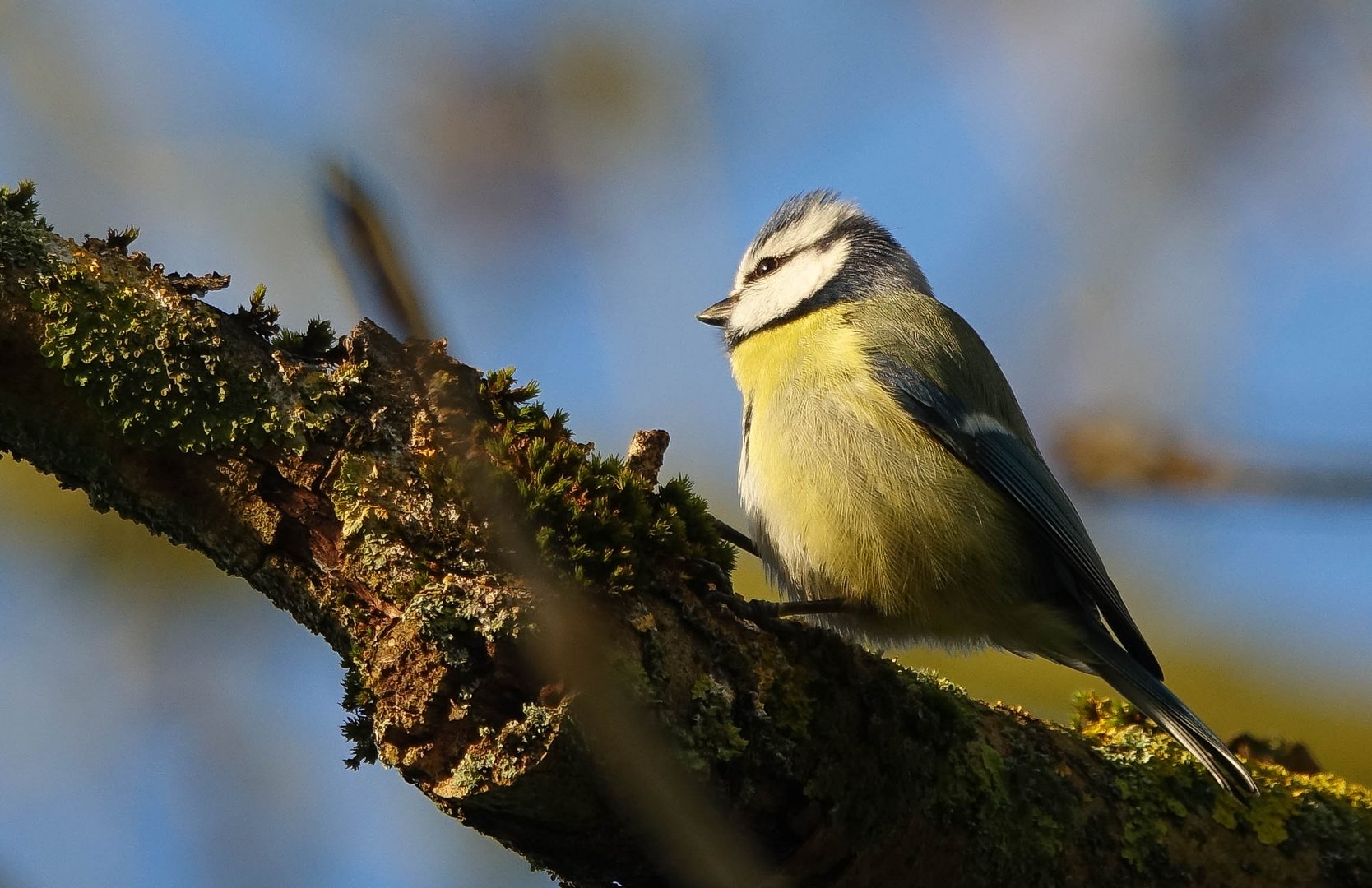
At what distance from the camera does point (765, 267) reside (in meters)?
4.20

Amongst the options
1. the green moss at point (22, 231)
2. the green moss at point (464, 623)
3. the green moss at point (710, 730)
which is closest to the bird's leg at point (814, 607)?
the green moss at point (710, 730)

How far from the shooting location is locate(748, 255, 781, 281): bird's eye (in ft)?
13.7

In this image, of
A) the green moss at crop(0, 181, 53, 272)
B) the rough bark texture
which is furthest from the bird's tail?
the green moss at crop(0, 181, 53, 272)

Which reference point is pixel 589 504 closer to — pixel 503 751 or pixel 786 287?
pixel 503 751

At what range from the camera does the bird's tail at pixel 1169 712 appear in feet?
8.54

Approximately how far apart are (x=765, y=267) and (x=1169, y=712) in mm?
2108

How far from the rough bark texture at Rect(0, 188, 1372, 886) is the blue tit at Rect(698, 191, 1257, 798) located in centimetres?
77

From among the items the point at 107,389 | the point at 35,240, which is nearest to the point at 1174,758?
the point at 107,389

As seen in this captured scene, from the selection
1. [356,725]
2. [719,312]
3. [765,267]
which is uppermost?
[765,267]

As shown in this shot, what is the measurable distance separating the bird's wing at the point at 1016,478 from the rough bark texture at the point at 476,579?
1013 millimetres

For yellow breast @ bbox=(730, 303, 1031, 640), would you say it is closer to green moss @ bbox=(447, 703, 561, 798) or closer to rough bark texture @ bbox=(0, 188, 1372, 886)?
rough bark texture @ bbox=(0, 188, 1372, 886)

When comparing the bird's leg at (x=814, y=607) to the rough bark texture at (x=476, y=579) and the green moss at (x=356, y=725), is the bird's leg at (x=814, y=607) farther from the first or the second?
the green moss at (x=356, y=725)

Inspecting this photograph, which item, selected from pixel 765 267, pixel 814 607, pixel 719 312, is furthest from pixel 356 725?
pixel 765 267

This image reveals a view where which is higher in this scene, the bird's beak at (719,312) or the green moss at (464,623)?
the bird's beak at (719,312)
